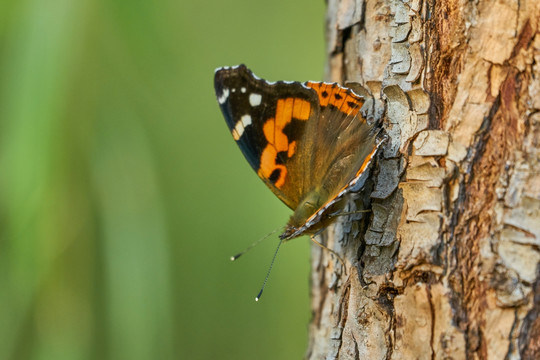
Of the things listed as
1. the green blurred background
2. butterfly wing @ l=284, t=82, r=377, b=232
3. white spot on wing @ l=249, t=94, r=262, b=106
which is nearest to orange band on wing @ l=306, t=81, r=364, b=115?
butterfly wing @ l=284, t=82, r=377, b=232

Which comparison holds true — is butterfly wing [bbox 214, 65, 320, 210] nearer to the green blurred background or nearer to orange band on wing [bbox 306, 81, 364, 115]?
orange band on wing [bbox 306, 81, 364, 115]

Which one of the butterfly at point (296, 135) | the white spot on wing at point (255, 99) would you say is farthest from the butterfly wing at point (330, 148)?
the white spot on wing at point (255, 99)

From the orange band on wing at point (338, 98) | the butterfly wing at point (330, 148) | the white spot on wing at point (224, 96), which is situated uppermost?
the white spot on wing at point (224, 96)

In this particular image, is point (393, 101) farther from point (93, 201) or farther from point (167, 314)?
point (93, 201)

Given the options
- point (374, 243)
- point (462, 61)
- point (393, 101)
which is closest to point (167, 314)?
point (374, 243)

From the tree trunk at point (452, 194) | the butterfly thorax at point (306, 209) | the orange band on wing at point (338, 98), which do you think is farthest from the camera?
the butterfly thorax at point (306, 209)

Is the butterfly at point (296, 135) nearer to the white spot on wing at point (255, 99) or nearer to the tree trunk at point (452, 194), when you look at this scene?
the white spot on wing at point (255, 99)

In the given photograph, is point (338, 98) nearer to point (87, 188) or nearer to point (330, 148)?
point (330, 148)

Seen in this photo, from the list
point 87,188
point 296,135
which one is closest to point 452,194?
point 296,135
